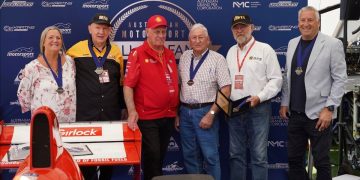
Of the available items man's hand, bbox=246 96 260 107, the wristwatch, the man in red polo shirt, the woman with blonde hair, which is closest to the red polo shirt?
the man in red polo shirt

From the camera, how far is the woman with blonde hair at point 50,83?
140 inches

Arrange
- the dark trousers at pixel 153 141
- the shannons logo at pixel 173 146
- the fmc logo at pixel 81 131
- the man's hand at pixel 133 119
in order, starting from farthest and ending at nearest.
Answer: the shannons logo at pixel 173 146
the dark trousers at pixel 153 141
the man's hand at pixel 133 119
the fmc logo at pixel 81 131

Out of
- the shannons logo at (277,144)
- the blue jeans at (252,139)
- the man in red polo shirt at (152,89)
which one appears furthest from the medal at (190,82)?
the shannons logo at (277,144)

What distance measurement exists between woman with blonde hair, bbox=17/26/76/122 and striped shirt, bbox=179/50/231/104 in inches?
39.9

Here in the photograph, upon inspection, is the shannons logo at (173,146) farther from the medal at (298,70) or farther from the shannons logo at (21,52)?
the shannons logo at (21,52)

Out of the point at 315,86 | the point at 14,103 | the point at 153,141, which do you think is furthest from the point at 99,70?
the point at 315,86

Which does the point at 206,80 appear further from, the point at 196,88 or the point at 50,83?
the point at 50,83

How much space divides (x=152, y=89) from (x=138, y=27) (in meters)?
0.99

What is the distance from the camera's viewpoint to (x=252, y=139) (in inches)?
159

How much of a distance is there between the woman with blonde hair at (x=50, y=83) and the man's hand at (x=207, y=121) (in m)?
1.14

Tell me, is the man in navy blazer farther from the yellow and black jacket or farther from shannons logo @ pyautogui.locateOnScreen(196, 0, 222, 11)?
the yellow and black jacket

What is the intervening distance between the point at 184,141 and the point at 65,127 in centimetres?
128

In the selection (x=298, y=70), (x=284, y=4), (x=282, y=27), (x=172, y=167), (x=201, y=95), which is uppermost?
(x=284, y=4)

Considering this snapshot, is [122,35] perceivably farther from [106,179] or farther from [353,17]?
[353,17]
